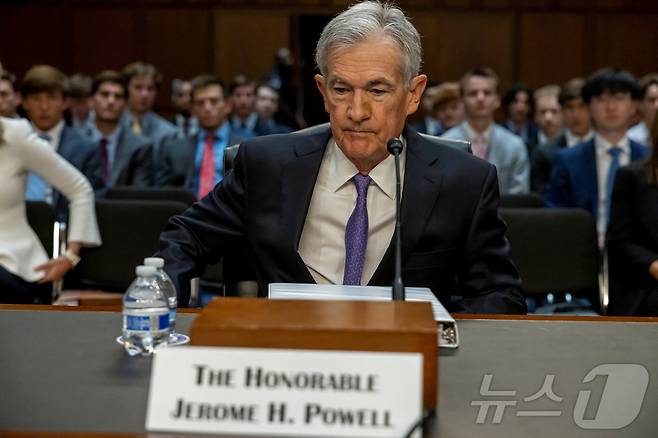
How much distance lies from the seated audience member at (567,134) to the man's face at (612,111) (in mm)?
1475

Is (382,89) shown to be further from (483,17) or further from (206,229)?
(483,17)

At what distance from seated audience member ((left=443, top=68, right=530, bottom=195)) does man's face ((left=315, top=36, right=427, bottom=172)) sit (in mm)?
4344

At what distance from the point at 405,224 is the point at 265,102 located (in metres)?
8.82

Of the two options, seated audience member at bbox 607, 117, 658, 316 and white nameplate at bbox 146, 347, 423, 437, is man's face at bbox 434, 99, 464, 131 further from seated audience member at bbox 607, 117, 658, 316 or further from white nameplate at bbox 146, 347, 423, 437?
white nameplate at bbox 146, 347, 423, 437

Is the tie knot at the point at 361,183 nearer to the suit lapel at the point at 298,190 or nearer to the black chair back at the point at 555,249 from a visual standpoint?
the suit lapel at the point at 298,190

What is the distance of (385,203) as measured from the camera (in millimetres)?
2641

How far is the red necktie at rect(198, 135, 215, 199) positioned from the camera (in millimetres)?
7043

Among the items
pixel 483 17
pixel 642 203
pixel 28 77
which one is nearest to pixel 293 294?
pixel 642 203

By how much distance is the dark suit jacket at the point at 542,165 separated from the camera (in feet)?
25.2

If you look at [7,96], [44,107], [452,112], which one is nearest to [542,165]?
[452,112]

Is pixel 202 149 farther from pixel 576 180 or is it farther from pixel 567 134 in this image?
pixel 567 134

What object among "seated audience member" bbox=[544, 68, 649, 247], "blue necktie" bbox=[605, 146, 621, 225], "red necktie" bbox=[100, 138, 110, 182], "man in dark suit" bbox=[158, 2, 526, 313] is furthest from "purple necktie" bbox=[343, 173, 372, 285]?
"red necktie" bbox=[100, 138, 110, 182]

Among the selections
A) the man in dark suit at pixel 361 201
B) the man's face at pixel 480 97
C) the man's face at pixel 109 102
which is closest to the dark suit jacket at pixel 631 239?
the man in dark suit at pixel 361 201

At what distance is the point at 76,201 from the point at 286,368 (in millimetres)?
3229
